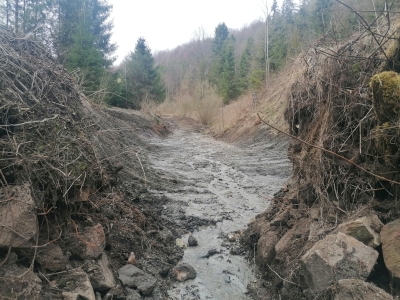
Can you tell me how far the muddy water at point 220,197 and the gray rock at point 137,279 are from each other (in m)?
0.31

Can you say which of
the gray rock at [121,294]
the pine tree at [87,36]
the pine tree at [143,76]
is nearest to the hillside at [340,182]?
the gray rock at [121,294]

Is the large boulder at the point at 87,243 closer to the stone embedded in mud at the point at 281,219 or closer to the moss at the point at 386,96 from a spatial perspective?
the stone embedded in mud at the point at 281,219

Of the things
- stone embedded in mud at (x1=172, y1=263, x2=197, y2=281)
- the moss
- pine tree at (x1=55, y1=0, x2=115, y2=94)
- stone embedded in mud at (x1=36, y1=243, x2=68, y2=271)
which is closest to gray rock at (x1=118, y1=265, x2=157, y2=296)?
stone embedded in mud at (x1=172, y1=263, x2=197, y2=281)

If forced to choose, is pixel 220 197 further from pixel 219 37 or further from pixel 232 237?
pixel 219 37

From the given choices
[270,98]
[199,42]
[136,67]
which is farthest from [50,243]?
[199,42]

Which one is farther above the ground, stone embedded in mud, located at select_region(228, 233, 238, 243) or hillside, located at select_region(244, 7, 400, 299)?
hillside, located at select_region(244, 7, 400, 299)

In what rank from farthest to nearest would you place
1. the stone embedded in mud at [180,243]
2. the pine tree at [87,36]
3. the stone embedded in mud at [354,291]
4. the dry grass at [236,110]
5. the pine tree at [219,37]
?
the pine tree at [219,37], the dry grass at [236,110], the pine tree at [87,36], the stone embedded in mud at [180,243], the stone embedded in mud at [354,291]

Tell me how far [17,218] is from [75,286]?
2.45 feet

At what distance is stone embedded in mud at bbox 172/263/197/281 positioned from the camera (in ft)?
12.6

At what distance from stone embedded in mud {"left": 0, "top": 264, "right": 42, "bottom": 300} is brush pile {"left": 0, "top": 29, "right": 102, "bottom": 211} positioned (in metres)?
0.63

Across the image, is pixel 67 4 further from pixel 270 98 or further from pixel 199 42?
pixel 199 42

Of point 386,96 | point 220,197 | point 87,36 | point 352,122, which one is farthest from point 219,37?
point 386,96

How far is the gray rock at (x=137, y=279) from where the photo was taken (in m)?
3.28

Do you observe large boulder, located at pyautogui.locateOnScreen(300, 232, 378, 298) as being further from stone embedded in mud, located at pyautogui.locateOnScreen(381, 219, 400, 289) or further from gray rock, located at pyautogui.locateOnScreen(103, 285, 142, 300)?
gray rock, located at pyautogui.locateOnScreen(103, 285, 142, 300)
